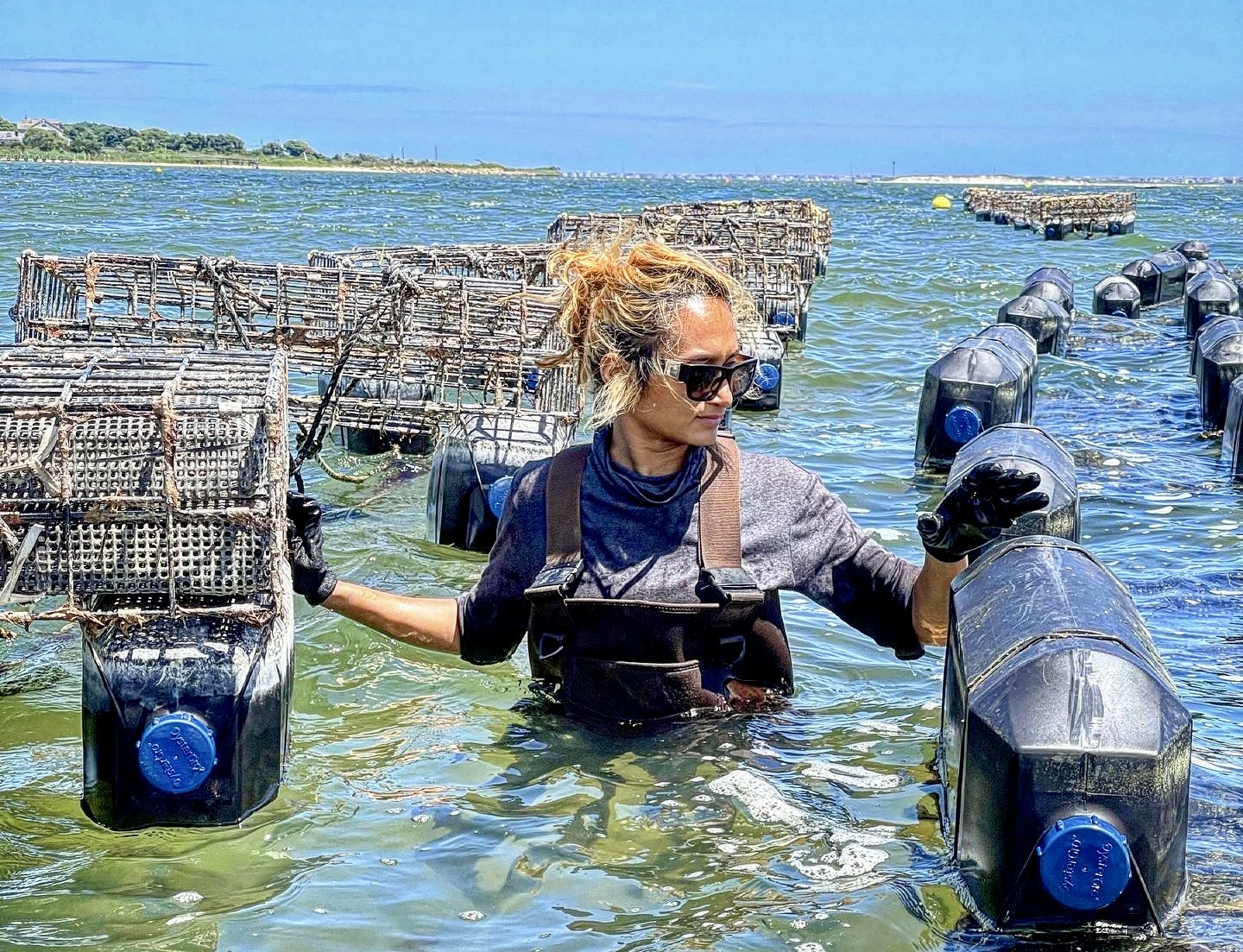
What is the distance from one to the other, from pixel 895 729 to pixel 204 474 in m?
2.47

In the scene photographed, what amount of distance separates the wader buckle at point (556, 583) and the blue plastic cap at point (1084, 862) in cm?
125

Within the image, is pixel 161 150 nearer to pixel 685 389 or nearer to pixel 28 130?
pixel 28 130

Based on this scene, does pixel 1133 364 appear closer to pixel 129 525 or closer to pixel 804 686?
pixel 804 686

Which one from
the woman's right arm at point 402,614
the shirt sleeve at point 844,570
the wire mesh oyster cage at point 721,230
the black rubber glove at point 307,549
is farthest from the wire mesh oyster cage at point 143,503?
the wire mesh oyster cage at point 721,230

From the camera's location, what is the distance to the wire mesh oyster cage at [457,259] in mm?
9867

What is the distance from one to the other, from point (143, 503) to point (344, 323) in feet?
16.5

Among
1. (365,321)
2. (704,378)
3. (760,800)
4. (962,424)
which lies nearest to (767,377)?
(962,424)

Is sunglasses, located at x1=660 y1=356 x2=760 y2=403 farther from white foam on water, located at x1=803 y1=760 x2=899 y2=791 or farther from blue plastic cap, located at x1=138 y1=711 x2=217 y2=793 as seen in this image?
blue plastic cap, located at x1=138 y1=711 x2=217 y2=793

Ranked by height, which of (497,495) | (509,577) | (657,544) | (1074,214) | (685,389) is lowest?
(497,495)

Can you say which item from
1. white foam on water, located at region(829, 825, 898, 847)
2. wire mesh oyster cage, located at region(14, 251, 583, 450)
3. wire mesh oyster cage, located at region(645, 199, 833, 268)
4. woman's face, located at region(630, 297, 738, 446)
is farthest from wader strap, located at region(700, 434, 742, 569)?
wire mesh oyster cage, located at region(645, 199, 833, 268)

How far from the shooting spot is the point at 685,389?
11.6ft

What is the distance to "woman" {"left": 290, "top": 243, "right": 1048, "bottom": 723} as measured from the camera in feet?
11.7

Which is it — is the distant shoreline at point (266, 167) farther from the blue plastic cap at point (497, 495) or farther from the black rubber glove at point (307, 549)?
the black rubber glove at point (307, 549)

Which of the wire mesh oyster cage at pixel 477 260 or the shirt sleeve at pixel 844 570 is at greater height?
the wire mesh oyster cage at pixel 477 260
